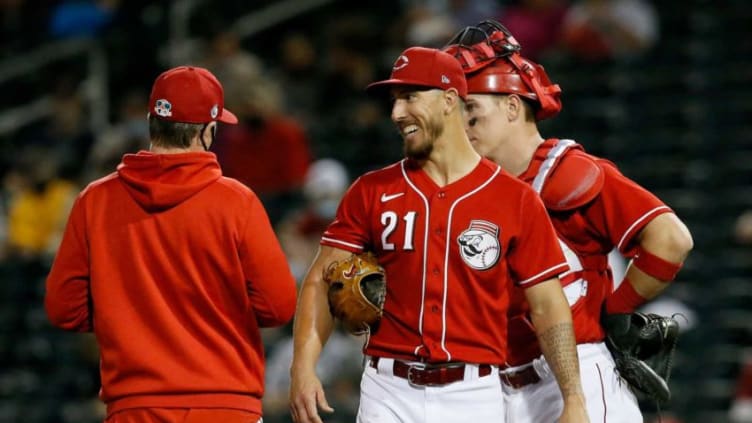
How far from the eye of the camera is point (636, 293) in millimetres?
4887

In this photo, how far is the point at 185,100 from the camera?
14.9 ft

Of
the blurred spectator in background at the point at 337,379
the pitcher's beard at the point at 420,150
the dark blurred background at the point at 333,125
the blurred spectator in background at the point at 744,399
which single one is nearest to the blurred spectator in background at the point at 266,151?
the dark blurred background at the point at 333,125

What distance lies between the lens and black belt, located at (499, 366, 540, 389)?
4.86 metres

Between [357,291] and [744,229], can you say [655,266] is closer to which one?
[357,291]

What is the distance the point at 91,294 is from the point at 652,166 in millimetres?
6137

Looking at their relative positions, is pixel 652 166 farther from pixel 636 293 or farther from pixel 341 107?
pixel 636 293

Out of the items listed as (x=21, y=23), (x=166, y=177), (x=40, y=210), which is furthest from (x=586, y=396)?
(x=21, y=23)

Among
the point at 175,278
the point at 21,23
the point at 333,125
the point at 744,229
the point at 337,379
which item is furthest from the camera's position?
the point at 21,23

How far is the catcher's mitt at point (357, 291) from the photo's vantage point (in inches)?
179

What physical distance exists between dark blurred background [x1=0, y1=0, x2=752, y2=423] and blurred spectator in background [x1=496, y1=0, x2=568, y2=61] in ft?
0.04

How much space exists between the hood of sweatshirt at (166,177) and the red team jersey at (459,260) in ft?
1.84

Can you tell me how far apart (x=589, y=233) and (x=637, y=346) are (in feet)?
1.36

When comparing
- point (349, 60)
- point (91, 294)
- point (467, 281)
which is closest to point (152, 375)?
point (91, 294)

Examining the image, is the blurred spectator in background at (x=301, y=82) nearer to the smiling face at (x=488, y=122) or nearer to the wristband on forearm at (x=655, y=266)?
the smiling face at (x=488, y=122)
